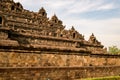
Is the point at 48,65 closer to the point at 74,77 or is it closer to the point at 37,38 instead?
the point at 74,77

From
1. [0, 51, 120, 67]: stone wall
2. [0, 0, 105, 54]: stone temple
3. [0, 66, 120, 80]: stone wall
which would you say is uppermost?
[0, 0, 105, 54]: stone temple

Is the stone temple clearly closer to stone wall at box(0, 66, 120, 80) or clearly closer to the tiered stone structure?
the tiered stone structure

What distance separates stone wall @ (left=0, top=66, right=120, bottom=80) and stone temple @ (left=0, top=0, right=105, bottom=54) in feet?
11.1

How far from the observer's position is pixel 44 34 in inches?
1218

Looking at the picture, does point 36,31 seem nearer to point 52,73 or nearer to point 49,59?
point 49,59

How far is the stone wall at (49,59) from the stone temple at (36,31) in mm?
1837

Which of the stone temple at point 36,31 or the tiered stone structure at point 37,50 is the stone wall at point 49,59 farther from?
the stone temple at point 36,31

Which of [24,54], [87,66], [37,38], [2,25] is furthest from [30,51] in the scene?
[37,38]

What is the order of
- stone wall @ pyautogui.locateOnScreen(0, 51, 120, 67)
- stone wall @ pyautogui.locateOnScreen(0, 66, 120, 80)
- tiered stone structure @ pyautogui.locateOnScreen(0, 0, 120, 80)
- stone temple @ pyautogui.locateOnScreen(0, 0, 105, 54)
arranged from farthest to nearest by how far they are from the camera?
stone temple @ pyautogui.locateOnScreen(0, 0, 105, 54)
tiered stone structure @ pyautogui.locateOnScreen(0, 0, 120, 80)
stone wall @ pyautogui.locateOnScreen(0, 51, 120, 67)
stone wall @ pyautogui.locateOnScreen(0, 66, 120, 80)

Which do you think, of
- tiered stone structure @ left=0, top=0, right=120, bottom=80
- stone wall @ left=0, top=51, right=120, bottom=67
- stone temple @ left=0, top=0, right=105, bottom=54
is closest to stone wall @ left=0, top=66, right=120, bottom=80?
tiered stone structure @ left=0, top=0, right=120, bottom=80

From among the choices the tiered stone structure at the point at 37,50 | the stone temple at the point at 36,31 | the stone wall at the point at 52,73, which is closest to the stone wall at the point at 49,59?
the tiered stone structure at the point at 37,50

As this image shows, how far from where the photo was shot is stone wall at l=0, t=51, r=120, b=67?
46.4 ft

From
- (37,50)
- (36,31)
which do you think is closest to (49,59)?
(37,50)

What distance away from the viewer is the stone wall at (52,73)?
1338 cm
